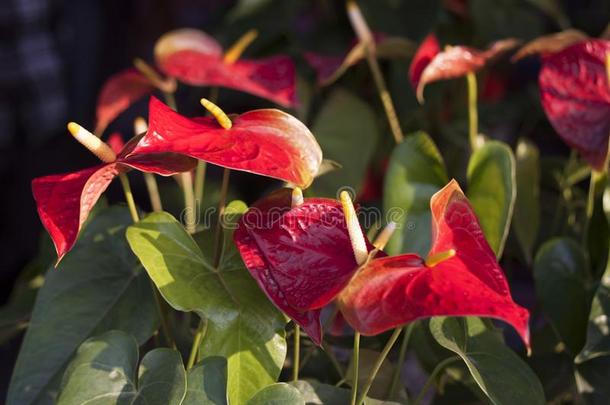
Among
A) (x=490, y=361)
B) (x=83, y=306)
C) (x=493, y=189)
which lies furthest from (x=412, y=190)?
(x=83, y=306)

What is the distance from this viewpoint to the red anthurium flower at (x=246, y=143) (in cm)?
47

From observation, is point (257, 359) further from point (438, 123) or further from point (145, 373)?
point (438, 123)

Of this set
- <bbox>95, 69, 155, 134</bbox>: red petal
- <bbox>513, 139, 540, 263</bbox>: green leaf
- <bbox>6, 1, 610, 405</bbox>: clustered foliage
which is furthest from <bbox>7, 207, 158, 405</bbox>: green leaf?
<bbox>513, 139, 540, 263</bbox>: green leaf

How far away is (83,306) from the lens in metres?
0.58

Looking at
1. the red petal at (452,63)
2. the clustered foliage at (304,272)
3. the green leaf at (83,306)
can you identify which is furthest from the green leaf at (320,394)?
the red petal at (452,63)

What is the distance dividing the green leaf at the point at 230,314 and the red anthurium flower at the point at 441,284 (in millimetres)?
79

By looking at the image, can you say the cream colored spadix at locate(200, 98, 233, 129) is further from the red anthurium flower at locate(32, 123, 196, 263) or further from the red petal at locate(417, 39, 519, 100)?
the red petal at locate(417, 39, 519, 100)

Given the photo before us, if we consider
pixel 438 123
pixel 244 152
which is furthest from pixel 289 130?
pixel 438 123

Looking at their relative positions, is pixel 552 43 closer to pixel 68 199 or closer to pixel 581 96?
pixel 581 96

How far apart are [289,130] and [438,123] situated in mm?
600

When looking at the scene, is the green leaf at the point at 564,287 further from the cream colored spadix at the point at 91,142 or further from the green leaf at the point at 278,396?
the cream colored spadix at the point at 91,142

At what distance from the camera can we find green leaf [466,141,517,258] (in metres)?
0.60

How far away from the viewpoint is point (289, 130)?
515 mm

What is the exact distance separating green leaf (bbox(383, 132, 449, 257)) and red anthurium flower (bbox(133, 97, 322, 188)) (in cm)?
16
